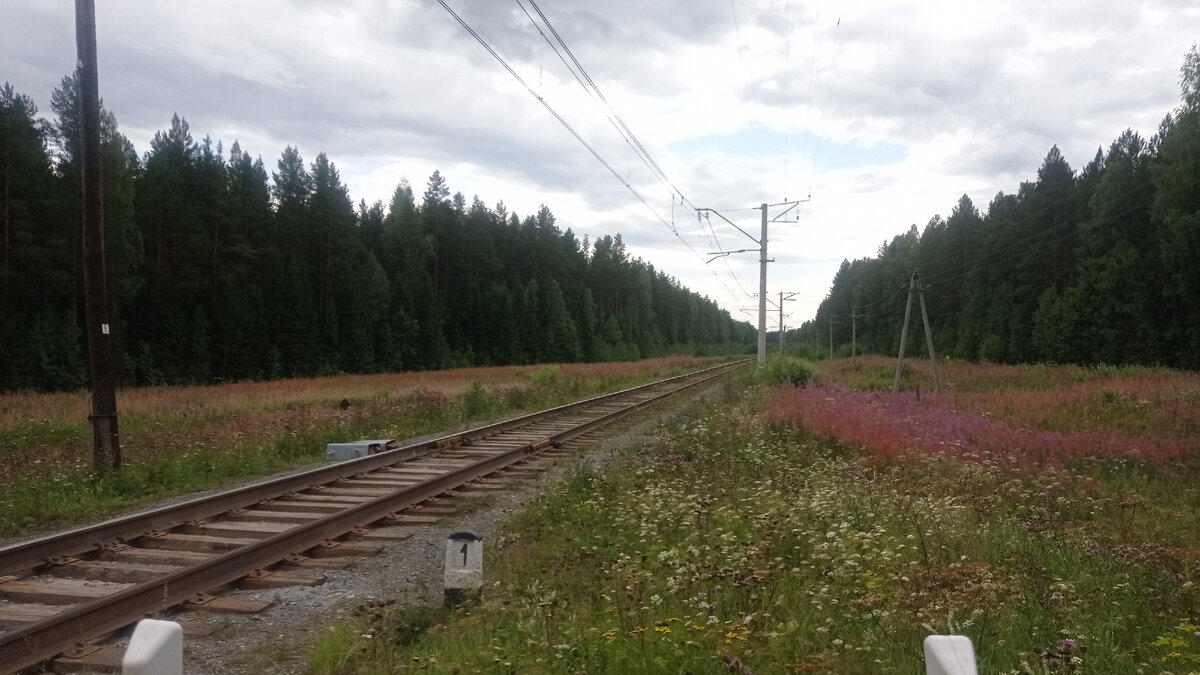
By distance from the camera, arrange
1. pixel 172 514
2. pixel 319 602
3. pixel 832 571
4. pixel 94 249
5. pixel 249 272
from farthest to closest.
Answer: pixel 249 272 < pixel 94 249 < pixel 172 514 < pixel 832 571 < pixel 319 602

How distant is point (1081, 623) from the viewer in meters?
4.97

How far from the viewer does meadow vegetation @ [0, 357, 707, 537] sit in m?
10.1

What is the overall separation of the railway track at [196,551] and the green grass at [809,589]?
1444 millimetres

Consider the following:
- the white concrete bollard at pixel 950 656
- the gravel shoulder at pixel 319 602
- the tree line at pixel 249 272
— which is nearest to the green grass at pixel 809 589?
the gravel shoulder at pixel 319 602

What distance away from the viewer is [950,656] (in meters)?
2.14

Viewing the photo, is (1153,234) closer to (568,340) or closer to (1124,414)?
(1124,414)

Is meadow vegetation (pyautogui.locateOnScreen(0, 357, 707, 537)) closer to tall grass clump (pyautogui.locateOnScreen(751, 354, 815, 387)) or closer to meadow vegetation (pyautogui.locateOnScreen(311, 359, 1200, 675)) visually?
meadow vegetation (pyautogui.locateOnScreen(311, 359, 1200, 675))

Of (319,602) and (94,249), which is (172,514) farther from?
(94,249)

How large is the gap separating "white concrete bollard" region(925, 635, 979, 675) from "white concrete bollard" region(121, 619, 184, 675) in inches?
81.5

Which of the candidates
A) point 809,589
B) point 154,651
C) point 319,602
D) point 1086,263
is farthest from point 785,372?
point 1086,263

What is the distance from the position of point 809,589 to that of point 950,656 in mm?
3799

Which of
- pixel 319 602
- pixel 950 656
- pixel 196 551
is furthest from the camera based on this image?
pixel 196 551

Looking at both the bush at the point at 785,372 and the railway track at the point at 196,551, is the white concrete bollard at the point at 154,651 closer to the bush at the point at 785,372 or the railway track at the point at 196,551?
the railway track at the point at 196,551

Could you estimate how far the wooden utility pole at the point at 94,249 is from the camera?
36.8 feet
